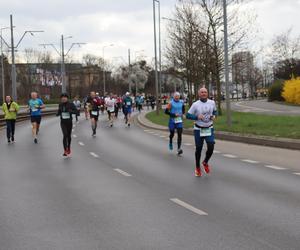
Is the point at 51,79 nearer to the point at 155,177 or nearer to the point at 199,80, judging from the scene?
the point at 199,80

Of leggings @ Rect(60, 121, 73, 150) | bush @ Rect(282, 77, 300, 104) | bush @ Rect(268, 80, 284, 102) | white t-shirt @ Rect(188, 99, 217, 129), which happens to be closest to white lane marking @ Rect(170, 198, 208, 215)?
white t-shirt @ Rect(188, 99, 217, 129)

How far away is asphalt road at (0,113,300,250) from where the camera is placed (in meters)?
6.28

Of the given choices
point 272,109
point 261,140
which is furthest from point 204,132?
point 272,109

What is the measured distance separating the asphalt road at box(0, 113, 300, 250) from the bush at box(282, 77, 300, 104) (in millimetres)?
44798

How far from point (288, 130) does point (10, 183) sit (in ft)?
39.7

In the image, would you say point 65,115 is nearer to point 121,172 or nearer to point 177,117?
point 177,117

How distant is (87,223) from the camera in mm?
7195

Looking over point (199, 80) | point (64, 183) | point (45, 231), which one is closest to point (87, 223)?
point (45, 231)

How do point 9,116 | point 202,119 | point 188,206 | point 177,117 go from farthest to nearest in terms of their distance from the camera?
point 9,116
point 177,117
point 202,119
point 188,206

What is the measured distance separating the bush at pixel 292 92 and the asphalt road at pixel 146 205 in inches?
1764

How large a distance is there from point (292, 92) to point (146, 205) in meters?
53.4

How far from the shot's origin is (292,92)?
195ft

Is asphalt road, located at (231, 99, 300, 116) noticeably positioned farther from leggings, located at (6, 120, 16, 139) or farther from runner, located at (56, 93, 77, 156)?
runner, located at (56, 93, 77, 156)

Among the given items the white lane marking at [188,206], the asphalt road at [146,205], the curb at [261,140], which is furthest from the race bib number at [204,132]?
the curb at [261,140]
